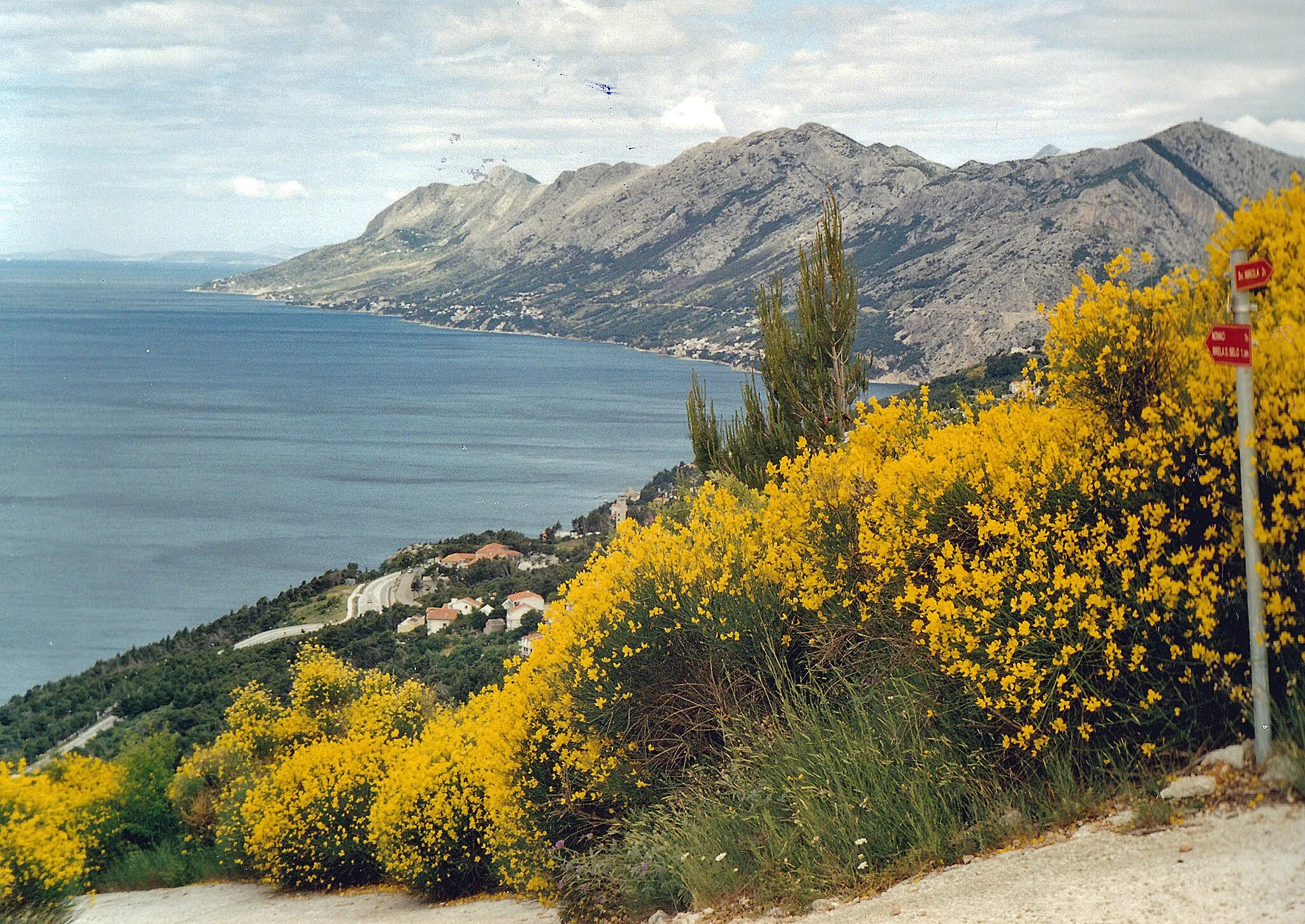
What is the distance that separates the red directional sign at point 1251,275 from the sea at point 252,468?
54670 millimetres

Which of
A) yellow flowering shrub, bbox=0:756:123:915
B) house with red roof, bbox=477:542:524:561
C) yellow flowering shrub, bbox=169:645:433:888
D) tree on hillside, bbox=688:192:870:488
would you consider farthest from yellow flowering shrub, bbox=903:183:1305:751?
house with red roof, bbox=477:542:524:561

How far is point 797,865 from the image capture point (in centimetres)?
602

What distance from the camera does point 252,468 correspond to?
9275cm

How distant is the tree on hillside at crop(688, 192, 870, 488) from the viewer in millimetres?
16734

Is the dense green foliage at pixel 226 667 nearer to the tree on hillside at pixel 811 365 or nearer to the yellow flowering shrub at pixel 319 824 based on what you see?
the yellow flowering shrub at pixel 319 824

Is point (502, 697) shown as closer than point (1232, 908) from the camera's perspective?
No

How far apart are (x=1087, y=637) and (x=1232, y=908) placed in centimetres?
177

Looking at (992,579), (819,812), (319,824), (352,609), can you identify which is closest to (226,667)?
(352,609)

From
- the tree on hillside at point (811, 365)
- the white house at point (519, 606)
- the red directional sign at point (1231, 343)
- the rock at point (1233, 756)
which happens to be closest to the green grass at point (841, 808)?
the rock at point (1233, 756)

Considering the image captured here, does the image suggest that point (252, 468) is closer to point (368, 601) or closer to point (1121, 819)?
point (368, 601)

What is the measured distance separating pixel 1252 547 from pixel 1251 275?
125 cm

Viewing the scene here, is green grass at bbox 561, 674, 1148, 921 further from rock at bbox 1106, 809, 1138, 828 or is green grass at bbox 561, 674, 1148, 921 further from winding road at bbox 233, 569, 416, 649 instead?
winding road at bbox 233, 569, 416, 649

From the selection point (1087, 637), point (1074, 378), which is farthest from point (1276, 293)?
point (1087, 637)

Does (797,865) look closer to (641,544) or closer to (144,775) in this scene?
(641,544)
